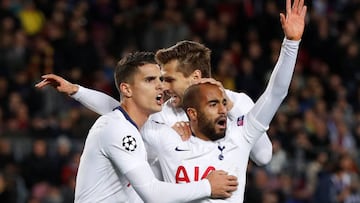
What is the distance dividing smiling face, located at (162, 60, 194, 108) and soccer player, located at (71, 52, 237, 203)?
208 mm

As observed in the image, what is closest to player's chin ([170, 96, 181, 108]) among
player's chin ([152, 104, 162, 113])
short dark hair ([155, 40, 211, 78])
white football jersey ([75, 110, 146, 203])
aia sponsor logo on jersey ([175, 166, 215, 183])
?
short dark hair ([155, 40, 211, 78])

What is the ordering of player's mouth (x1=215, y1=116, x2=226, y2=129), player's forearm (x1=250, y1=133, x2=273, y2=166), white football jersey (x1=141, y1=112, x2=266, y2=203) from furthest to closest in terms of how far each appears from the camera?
player's forearm (x1=250, y1=133, x2=273, y2=166)
white football jersey (x1=141, y1=112, x2=266, y2=203)
player's mouth (x1=215, y1=116, x2=226, y2=129)

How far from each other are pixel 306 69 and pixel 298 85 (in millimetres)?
1091

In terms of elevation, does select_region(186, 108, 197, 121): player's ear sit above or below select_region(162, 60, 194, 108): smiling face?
below

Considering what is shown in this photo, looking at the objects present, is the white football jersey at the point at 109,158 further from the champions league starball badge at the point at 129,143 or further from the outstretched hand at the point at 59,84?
the outstretched hand at the point at 59,84

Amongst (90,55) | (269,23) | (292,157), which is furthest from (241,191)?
(269,23)

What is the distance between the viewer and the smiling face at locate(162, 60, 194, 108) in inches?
296

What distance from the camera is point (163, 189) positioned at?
6945 mm

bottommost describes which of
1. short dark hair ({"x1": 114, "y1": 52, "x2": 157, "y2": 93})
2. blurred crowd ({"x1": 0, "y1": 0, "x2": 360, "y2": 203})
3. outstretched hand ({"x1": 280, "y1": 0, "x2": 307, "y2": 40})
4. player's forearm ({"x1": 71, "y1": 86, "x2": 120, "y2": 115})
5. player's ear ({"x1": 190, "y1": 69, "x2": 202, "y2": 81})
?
blurred crowd ({"x1": 0, "y1": 0, "x2": 360, "y2": 203})

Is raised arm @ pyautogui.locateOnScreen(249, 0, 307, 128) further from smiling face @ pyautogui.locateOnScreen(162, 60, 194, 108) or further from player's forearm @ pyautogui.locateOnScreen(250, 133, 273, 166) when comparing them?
smiling face @ pyautogui.locateOnScreen(162, 60, 194, 108)

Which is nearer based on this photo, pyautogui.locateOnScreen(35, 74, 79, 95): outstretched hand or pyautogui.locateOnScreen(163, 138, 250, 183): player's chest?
pyautogui.locateOnScreen(163, 138, 250, 183): player's chest

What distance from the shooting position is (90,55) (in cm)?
1714

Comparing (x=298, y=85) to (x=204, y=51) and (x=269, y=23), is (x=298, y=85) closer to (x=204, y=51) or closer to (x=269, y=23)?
(x=269, y=23)

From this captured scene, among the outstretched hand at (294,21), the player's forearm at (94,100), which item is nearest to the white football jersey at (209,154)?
the outstretched hand at (294,21)
